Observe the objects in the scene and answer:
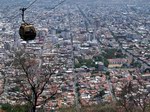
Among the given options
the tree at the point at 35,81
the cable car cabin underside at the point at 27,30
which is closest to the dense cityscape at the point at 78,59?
the tree at the point at 35,81

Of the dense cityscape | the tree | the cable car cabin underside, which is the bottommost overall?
the dense cityscape

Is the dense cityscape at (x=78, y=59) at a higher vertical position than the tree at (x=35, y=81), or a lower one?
lower

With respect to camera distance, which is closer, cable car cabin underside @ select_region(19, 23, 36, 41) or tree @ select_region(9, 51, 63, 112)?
cable car cabin underside @ select_region(19, 23, 36, 41)

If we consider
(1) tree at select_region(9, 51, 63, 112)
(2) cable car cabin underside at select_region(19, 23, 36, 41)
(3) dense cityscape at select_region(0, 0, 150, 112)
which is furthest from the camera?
(3) dense cityscape at select_region(0, 0, 150, 112)

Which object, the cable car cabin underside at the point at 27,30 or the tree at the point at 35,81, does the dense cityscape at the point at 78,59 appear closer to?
the tree at the point at 35,81

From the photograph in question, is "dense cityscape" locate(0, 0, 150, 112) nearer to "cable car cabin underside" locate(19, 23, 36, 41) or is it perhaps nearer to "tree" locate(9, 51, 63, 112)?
"tree" locate(9, 51, 63, 112)

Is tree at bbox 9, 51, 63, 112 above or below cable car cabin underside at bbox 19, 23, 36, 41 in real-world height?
below

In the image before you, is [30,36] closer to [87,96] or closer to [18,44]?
[87,96]

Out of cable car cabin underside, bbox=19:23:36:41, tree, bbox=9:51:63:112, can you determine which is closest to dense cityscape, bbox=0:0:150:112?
tree, bbox=9:51:63:112

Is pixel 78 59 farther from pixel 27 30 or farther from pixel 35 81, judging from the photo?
pixel 27 30
